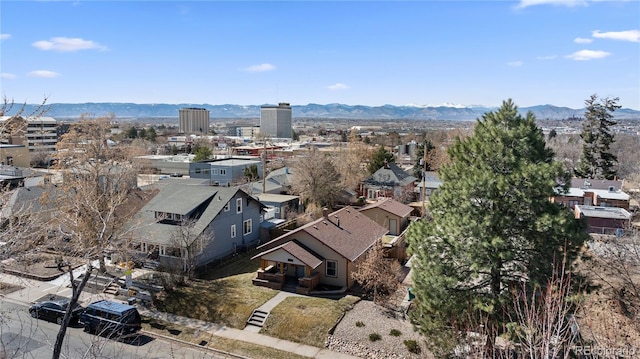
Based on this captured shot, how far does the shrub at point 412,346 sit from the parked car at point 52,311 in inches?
671

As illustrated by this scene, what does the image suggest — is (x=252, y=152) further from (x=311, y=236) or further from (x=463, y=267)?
(x=463, y=267)

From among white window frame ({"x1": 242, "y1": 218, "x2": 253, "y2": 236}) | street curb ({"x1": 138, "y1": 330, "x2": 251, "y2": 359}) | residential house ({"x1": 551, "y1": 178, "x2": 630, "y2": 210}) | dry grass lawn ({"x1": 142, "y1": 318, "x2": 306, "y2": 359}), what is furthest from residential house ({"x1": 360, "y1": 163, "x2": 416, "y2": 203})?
street curb ({"x1": 138, "y1": 330, "x2": 251, "y2": 359})

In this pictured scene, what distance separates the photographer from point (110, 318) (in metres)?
22.6

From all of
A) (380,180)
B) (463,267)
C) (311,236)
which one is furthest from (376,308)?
(380,180)

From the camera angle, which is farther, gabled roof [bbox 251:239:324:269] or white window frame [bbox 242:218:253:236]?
white window frame [bbox 242:218:253:236]

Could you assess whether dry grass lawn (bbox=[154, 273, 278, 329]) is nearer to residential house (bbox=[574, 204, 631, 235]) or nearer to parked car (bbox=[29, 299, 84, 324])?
parked car (bbox=[29, 299, 84, 324])

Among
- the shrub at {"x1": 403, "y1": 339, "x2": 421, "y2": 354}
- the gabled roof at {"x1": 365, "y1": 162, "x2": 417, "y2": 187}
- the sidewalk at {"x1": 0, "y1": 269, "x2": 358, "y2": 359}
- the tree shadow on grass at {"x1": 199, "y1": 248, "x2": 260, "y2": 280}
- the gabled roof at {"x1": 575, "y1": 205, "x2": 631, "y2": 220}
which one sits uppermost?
the gabled roof at {"x1": 365, "y1": 162, "x2": 417, "y2": 187}

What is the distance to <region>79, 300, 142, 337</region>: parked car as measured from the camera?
22.3m

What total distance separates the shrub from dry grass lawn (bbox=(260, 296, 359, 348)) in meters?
4.02

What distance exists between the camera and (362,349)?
2119 cm

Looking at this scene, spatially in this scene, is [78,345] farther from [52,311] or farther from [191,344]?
[191,344]

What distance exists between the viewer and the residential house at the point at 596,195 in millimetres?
47469

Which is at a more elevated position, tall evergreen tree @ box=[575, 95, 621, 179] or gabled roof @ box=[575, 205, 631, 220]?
tall evergreen tree @ box=[575, 95, 621, 179]

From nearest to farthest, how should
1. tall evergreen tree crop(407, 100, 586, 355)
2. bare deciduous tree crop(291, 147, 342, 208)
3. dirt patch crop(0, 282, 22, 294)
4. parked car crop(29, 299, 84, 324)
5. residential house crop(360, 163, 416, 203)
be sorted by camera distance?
tall evergreen tree crop(407, 100, 586, 355) < parked car crop(29, 299, 84, 324) < dirt patch crop(0, 282, 22, 294) < bare deciduous tree crop(291, 147, 342, 208) < residential house crop(360, 163, 416, 203)
